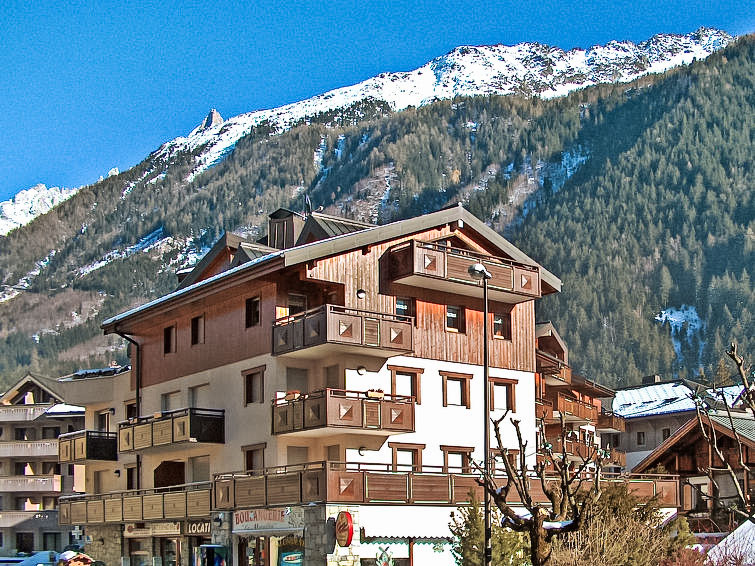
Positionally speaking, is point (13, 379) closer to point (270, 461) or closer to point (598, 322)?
point (598, 322)

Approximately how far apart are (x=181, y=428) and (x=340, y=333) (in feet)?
27.9

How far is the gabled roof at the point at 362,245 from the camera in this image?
4231cm

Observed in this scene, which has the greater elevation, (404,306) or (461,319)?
(404,306)

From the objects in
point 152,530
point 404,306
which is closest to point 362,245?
point 404,306

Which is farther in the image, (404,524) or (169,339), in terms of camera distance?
(169,339)

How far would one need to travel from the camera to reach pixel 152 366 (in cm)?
5228

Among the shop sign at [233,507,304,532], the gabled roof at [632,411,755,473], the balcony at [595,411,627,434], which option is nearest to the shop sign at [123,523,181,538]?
the shop sign at [233,507,304,532]

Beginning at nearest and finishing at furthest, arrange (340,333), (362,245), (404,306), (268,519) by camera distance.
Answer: (268,519) < (340,333) < (362,245) < (404,306)

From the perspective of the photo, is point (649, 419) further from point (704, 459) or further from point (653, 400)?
point (704, 459)

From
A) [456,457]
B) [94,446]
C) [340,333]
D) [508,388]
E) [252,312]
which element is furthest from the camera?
[94,446]

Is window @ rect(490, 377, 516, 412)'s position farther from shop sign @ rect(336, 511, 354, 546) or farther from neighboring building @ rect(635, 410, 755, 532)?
shop sign @ rect(336, 511, 354, 546)

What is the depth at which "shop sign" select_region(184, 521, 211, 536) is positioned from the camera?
44.2m

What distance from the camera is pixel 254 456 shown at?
44.1m

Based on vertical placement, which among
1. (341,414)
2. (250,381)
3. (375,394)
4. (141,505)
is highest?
(250,381)
